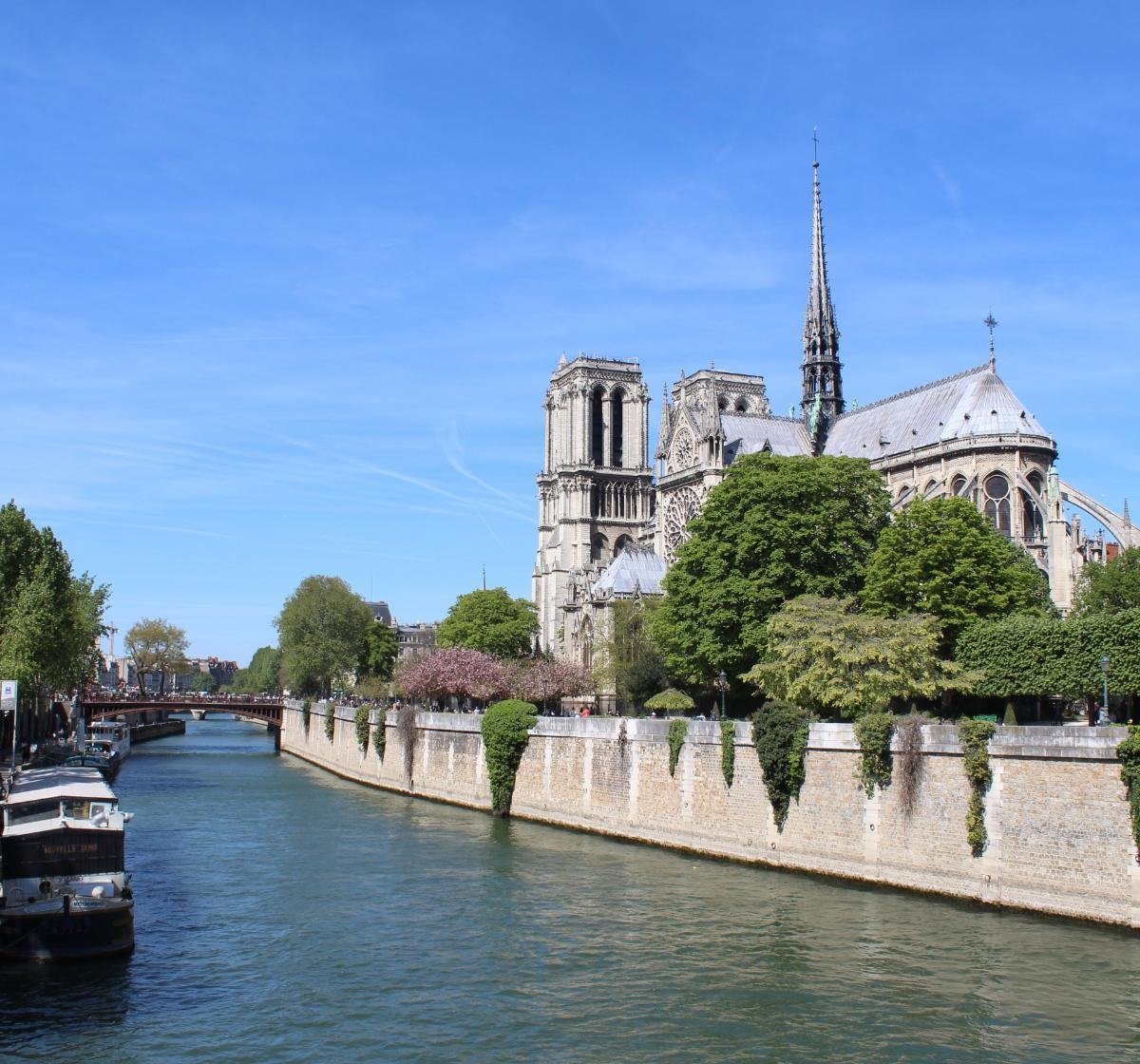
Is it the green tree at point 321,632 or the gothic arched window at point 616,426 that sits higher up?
the gothic arched window at point 616,426

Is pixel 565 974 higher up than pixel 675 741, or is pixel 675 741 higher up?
pixel 675 741

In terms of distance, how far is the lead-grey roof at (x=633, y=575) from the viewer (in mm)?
81125

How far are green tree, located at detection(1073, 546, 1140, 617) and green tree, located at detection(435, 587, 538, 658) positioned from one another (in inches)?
1750

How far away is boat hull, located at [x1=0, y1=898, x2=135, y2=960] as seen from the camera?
82.2 feet

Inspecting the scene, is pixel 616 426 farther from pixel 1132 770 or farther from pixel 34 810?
pixel 1132 770

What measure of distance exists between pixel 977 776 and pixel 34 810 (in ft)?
66.9

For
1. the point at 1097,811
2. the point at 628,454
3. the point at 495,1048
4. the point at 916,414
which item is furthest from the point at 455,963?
the point at 628,454

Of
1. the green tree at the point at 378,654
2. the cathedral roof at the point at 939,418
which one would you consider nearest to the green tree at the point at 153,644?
the green tree at the point at 378,654

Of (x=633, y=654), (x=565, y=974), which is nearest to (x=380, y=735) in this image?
(x=633, y=654)

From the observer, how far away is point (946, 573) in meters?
42.8

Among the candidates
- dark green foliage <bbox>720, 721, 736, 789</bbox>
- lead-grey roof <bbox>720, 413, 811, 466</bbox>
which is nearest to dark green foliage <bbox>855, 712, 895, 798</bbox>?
dark green foliage <bbox>720, 721, 736, 789</bbox>

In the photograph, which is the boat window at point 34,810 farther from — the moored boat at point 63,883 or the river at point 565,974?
the river at point 565,974

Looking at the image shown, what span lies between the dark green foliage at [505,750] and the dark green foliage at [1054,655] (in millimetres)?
16938

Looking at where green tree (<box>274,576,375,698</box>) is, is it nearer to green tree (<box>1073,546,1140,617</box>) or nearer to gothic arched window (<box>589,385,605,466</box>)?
gothic arched window (<box>589,385,605,466</box>)
